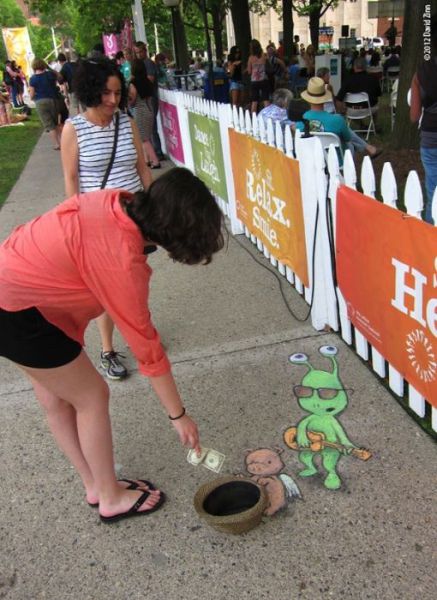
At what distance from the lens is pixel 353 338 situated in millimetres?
3387

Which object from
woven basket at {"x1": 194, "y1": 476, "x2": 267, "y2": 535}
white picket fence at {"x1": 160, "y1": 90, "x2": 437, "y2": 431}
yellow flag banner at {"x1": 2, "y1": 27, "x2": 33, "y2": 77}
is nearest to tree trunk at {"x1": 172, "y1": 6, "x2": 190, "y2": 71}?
white picket fence at {"x1": 160, "y1": 90, "x2": 437, "y2": 431}

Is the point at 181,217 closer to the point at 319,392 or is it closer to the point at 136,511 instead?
the point at 136,511

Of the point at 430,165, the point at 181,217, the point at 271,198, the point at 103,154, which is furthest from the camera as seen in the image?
the point at 430,165

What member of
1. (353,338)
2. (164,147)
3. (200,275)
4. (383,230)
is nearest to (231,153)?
(200,275)

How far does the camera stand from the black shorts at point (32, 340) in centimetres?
173

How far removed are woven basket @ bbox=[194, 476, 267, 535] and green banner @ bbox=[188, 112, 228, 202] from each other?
A: 3350mm

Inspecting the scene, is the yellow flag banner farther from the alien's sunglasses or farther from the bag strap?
the alien's sunglasses

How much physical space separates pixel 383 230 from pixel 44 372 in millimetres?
1555

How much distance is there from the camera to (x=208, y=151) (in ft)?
19.0

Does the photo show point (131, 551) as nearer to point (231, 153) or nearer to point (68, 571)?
point (68, 571)

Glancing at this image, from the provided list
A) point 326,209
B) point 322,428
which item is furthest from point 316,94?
point 322,428

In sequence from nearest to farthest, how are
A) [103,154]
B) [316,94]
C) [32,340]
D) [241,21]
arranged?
1. [32,340]
2. [103,154]
3. [316,94]
4. [241,21]

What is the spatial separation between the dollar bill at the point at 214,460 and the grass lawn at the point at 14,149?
6.41 m

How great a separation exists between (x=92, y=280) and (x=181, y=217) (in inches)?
13.0
